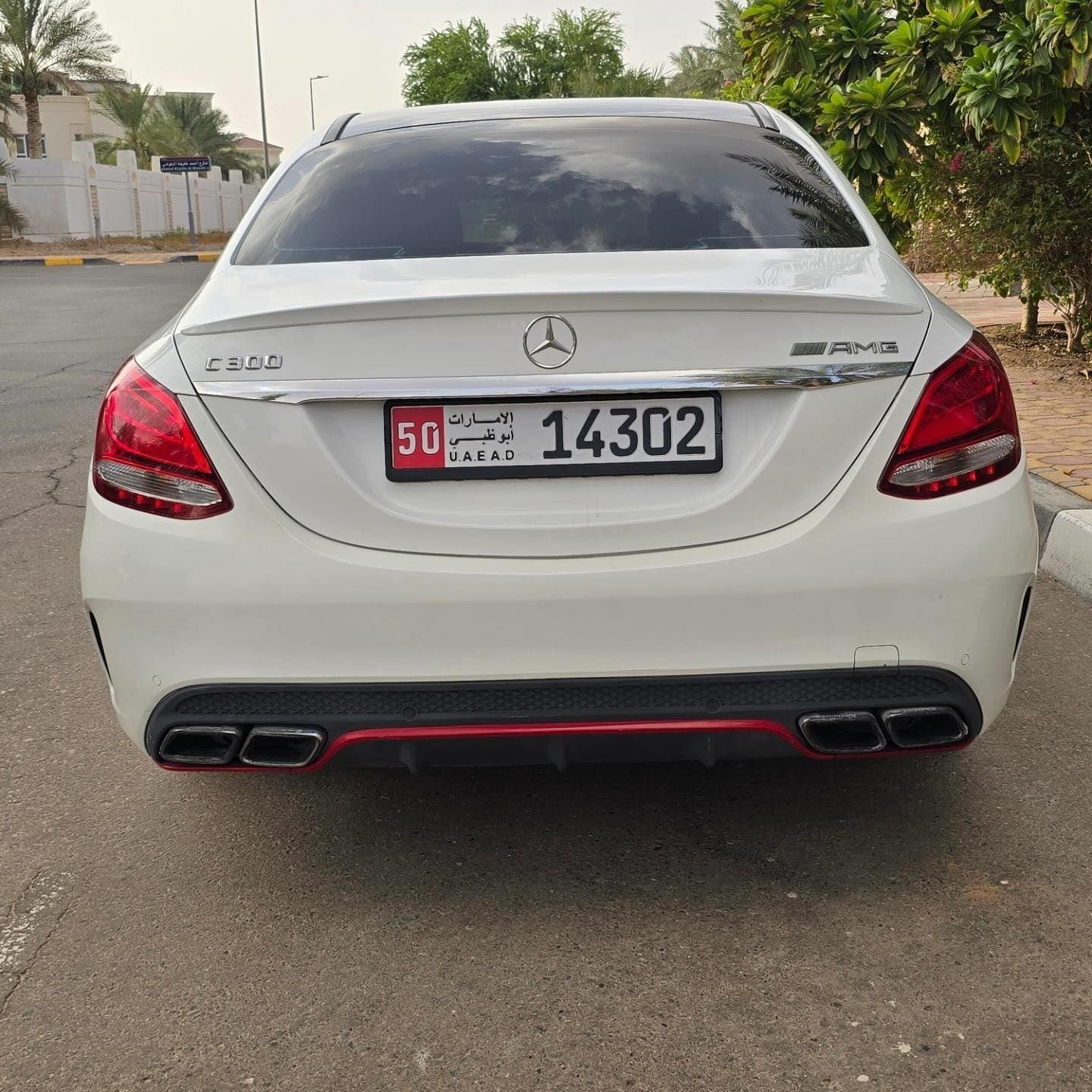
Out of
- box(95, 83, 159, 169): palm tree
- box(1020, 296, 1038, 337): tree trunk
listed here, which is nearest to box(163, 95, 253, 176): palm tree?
box(95, 83, 159, 169): palm tree

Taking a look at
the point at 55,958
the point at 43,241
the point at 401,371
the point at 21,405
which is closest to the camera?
the point at 401,371

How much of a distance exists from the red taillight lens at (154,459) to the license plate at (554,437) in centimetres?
35

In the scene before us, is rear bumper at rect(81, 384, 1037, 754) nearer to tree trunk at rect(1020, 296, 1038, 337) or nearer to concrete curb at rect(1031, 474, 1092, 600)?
concrete curb at rect(1031, 474, 1092, 600)

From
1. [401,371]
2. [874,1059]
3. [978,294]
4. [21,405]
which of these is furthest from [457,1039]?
[978,294]

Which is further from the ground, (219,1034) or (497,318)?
(497,318)

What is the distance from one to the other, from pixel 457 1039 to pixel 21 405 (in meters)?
8.21

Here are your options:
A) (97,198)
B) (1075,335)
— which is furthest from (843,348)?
(97,198)

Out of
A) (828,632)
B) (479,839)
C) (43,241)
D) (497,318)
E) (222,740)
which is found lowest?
(43,241)

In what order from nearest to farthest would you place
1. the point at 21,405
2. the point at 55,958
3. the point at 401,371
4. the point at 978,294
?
the point at 401,371
the point at 55,958
the point at 21,405
the point at 978,294

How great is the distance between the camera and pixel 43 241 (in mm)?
40781

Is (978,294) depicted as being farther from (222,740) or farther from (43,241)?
(43,241)

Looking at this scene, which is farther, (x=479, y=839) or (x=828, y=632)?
(x=479, y=839)

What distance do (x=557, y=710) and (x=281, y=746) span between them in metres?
0.53

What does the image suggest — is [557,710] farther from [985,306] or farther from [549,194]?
[985,306]
